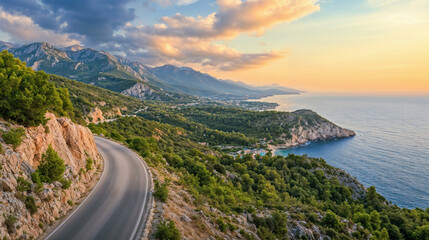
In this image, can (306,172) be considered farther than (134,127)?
No

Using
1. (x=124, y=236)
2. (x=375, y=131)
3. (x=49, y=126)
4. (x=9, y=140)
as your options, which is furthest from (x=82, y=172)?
(x=375, y=131)

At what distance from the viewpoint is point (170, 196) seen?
21938 mm

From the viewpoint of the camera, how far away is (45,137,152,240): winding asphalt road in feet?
47.6

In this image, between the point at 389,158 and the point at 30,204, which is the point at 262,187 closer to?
the point at 30,204

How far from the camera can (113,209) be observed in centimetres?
1797

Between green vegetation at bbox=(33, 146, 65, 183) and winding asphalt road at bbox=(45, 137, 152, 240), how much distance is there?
11.8ft

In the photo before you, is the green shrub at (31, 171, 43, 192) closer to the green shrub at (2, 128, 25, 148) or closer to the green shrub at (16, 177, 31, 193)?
the green shrub at (16, 177, 31, 193)

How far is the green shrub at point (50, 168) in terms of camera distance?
654 inches

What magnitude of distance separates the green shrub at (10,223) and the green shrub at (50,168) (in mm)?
5111

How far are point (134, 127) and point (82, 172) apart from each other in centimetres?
7297

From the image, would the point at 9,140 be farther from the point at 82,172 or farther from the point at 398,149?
the point at 398,149

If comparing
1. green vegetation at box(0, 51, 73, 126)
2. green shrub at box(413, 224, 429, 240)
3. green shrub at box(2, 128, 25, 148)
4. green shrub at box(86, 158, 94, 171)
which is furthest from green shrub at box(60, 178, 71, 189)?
green shrub at box(413, 224, 429, 240)

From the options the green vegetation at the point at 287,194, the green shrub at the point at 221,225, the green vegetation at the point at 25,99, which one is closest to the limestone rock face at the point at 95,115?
the green vegetation at the point at 287,194

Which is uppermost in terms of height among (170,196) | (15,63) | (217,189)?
(15,63)
